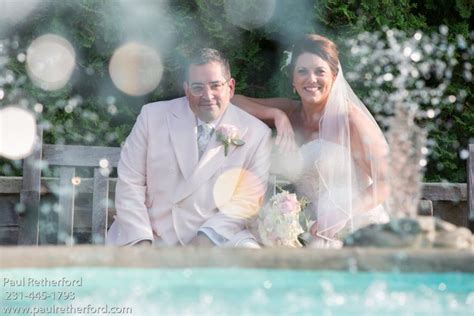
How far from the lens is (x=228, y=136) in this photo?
460 cm

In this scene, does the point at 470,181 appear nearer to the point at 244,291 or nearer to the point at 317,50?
the point at 317,50

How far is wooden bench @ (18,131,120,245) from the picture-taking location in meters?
5.33

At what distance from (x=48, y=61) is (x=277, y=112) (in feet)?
5.80

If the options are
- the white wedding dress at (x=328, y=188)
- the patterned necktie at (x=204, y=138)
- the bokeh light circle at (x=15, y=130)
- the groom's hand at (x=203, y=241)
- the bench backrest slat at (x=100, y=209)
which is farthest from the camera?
the bokeh light circle at (x=15, y=130)

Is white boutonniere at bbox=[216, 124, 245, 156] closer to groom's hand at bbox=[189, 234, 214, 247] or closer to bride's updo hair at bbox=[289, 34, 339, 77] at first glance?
groom's hand at bbox=[189, 234, 214, 247]

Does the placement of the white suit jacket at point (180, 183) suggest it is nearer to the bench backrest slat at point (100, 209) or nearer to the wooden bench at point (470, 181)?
the bench backrest slat at point (100, 209)

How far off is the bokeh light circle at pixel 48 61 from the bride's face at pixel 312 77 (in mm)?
1836

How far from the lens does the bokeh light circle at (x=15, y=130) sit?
216 inches

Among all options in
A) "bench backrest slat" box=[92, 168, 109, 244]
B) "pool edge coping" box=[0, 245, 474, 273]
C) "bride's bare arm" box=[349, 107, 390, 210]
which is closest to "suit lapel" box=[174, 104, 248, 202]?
"bride's bare arm" box=[349, 107, 390, 210]

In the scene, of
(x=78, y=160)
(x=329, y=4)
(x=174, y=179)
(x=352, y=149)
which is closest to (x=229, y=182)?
(x=174, y=179)

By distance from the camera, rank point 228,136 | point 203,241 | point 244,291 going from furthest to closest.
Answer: point 228,136 → point 203,241 → point 244,291

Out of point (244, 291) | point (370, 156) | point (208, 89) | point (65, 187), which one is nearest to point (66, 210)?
point (65, 187)

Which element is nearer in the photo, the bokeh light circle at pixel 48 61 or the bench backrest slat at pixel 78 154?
the bench backrest slat at pixel 78 154

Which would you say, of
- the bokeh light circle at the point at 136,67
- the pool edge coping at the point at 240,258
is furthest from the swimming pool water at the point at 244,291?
the bokeh light circle at the point at 136,67
